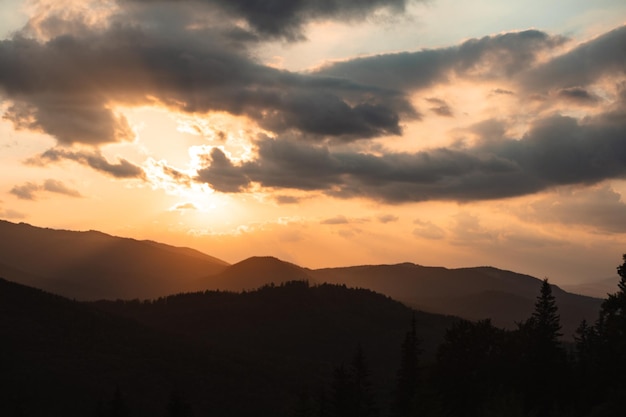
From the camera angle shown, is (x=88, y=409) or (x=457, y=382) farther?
(x=88, y=409)

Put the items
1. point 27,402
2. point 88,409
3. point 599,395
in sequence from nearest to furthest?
point 599,395 → point 27,402 → point 88,409

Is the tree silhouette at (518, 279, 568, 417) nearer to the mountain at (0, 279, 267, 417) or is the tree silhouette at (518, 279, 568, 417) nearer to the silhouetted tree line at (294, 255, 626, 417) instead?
the silhouetted tree line at (294, 255, 626, 417)

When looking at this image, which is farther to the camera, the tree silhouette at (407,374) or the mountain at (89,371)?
the mountain at (89,371)

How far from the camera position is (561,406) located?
2591 inches

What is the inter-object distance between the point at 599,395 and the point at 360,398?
2063 cm

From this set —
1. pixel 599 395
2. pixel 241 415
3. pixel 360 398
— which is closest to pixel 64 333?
pixel 241 415

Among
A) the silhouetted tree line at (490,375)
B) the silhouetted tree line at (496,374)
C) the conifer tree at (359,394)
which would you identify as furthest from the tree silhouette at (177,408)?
the conifer tree at (359,394)

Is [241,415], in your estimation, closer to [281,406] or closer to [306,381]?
[281,406]

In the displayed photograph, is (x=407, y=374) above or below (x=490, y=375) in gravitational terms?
below

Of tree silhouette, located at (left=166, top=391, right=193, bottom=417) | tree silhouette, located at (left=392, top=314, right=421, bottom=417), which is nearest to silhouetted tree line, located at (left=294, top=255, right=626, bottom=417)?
tree silhouette, located at (left=392, top=314, right=421, bottom=417)

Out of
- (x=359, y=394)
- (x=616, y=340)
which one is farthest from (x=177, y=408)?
(x=616, y=340)

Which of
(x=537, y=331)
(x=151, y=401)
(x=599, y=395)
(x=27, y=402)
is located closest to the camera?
(x=599, y=395)

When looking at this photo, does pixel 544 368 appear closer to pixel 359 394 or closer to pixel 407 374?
pixel 407 374

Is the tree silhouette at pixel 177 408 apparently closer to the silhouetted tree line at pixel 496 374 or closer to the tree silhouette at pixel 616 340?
the silhouetted tree line at pixel 496 374
